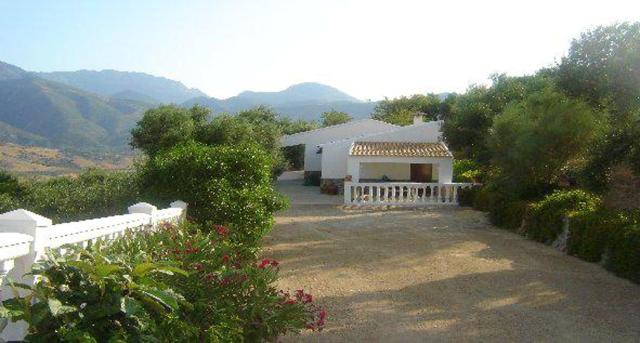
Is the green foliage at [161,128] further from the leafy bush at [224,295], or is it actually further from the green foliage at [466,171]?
the leafy bush at [224,295]

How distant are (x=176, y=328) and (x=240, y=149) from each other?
21.9ft

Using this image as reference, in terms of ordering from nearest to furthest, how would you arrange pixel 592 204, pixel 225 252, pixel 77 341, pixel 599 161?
pixel 77 341, pixel 225 252, pixel 599 161, pixel 592 204

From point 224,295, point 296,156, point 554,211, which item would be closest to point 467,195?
point 554,211

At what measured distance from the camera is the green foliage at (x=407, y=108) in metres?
53.5

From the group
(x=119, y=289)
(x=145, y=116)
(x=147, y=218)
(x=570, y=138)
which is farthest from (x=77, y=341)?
(x=145, y=116)

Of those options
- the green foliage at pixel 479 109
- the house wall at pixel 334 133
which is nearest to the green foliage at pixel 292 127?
the house wall at pixel 334 133

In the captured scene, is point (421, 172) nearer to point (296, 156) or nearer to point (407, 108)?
point (296, 156)

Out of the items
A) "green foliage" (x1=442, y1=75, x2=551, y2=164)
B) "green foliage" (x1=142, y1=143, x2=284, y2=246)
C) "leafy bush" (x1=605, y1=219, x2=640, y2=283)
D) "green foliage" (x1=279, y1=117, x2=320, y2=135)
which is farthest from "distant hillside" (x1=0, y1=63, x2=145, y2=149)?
"leafy bush" (x1=605, y1=219, x2=640, y2=283)

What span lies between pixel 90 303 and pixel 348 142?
26.4 meters

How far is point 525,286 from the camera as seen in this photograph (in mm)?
8664

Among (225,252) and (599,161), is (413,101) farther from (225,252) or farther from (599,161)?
(225,252)

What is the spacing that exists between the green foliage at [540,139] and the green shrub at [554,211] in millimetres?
1291

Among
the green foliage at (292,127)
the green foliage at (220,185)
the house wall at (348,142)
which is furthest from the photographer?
the green foliage at (292,127)

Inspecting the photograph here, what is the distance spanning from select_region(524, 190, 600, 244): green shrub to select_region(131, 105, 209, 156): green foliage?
15.3m
